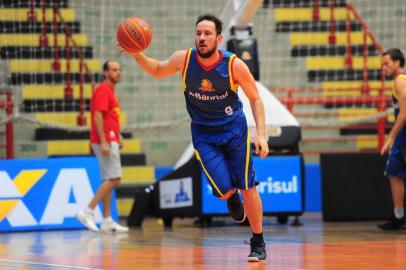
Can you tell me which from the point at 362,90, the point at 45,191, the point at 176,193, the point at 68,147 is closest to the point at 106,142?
the point at 45,191

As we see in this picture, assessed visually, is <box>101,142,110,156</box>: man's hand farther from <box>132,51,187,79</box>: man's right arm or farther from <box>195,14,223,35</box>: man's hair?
<box>195,14,223,35</box>: man's hair

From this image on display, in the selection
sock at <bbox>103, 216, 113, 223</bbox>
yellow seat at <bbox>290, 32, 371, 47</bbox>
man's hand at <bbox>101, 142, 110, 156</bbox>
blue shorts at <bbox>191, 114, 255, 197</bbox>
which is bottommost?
sock at <bbox>103, 216, 113, 223</bbox>

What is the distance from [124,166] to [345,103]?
166 inches

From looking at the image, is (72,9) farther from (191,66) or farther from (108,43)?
(191,66)

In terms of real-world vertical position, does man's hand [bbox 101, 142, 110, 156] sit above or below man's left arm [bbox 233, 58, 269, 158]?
below

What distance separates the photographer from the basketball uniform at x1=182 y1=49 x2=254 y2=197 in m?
7.61

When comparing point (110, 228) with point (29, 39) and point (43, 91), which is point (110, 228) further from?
point (29, 39)

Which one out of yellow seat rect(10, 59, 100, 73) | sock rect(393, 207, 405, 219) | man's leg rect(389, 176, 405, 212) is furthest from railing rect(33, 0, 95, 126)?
sock rect(393, 207, 405, 219)

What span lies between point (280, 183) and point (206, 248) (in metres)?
3.87

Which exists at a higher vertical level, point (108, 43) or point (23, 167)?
point (108, 43)

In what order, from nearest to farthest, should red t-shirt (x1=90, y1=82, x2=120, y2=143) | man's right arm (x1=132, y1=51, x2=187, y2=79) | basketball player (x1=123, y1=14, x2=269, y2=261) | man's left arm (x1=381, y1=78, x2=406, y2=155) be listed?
basketball player (x1=123, y1=14, x2=269, y2=261) < man's right arm (x1=132, y1=51, x2=187, y2=79) < man's left arm (x1=381, y1=78, x2=406, y2=155) < red t-shirt (x1=90, y1=82, x2=120, y2=143)

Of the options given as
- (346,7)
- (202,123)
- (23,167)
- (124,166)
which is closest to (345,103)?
(346,7)

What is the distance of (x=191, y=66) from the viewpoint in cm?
767

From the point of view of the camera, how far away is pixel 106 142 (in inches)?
461
